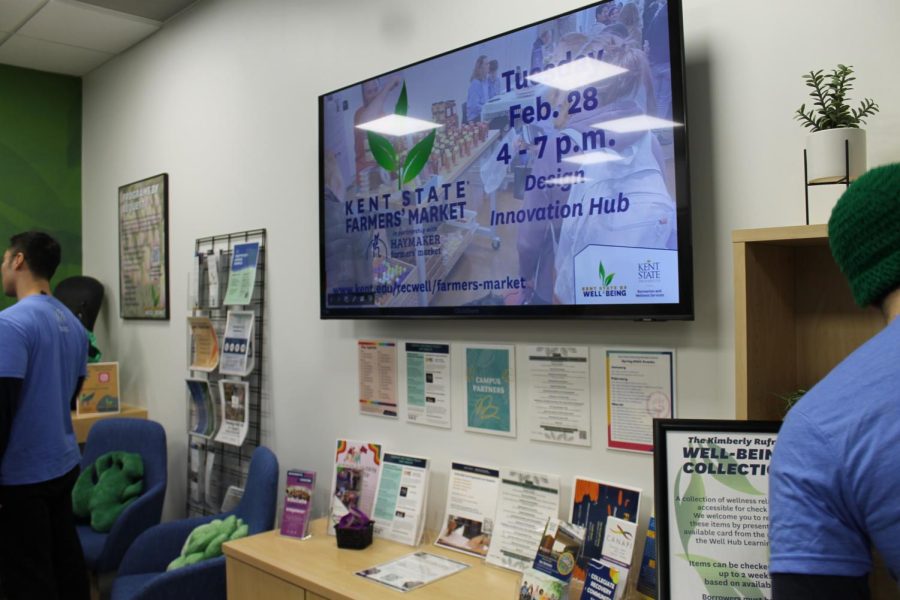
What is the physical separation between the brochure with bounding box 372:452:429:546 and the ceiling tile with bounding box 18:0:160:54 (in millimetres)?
2762

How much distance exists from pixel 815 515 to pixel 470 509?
1.45 metres

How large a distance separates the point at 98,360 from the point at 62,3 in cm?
189

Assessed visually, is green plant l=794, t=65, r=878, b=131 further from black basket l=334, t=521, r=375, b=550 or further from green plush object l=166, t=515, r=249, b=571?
green plush object l=166, t=515, r=249, b=571

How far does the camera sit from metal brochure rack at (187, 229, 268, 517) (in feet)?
10.3

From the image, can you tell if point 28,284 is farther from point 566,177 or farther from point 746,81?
point 746,81

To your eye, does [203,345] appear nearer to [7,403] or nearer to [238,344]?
[238,344]

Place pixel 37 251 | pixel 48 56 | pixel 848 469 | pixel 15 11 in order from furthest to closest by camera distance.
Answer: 1. pixel 48 56
2. pixel 15 11
3. pixel 37 251
4. pixel 848 469

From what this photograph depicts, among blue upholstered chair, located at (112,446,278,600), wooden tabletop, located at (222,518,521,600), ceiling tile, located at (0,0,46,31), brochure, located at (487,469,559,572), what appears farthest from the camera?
ceiling tile, located at (0,0,46,31)

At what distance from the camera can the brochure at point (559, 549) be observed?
1.75 metres

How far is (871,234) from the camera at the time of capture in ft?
3.07

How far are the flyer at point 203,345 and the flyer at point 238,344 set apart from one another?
0.09 m

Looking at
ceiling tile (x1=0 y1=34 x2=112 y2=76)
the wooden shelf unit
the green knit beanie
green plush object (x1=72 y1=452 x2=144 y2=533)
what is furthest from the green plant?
ceiling tile (x1=0 y1=34 x2=112 y2=76)

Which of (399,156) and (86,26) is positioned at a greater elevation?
(86,26)

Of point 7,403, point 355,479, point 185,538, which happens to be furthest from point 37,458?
point 355,479
